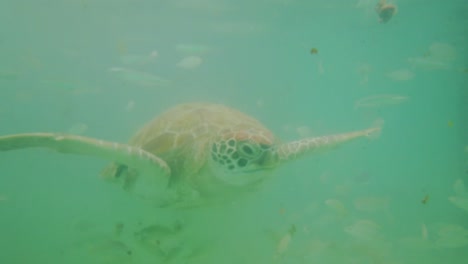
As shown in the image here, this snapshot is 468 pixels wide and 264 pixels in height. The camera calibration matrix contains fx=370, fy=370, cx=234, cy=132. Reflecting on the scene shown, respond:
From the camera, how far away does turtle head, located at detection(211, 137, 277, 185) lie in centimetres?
352

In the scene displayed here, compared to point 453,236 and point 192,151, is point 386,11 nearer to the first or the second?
point 192,151

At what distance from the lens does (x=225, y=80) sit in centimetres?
4906

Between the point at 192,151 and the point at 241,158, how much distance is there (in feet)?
2.89

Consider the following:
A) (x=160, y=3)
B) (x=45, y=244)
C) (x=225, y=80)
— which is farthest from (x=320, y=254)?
(x=225, y=80)

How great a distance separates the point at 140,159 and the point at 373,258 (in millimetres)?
6134

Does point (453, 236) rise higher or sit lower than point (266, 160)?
lower

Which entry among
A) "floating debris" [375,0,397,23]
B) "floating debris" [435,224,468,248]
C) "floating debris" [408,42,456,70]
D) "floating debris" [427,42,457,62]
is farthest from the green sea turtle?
"floating debris" [427,42,457,62]

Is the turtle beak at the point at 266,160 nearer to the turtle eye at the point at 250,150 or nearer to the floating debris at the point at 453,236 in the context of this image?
the turtle eye at the point at 250,150

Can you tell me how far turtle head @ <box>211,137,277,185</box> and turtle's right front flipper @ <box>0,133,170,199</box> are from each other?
1.98ft

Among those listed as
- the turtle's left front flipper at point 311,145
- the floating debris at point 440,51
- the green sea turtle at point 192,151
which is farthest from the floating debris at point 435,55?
the green sea turtle at point 192,151

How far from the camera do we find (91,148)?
3377 millimetres

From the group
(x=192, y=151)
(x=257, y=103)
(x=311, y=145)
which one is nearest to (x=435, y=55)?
(x=257, y=103)

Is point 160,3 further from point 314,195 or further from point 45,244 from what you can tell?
point 45,244

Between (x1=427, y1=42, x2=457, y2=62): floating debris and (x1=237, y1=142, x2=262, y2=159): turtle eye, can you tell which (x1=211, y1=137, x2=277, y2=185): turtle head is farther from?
(x1=427, y1=42, x2=457, y2=62): floating debris
